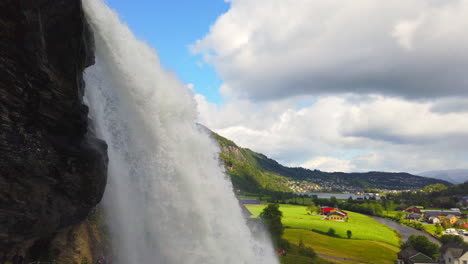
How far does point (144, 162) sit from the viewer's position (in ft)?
64.5

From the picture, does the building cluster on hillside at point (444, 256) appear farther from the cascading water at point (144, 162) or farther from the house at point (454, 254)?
the cascading water at point (144, 162)

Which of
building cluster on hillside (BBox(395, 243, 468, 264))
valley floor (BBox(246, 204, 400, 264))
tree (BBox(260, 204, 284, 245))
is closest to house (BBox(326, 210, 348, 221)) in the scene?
valley floor (BBox(246, 204, 400, 264))

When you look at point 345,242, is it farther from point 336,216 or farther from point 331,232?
point 336,216

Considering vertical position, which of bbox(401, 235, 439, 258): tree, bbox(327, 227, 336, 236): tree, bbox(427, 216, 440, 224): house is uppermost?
bbox(427, 216, 440, 224): house

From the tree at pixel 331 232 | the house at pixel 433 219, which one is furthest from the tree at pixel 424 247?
the house at pixel 433 219

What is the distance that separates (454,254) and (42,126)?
79.6 meters

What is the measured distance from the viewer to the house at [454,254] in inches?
2520

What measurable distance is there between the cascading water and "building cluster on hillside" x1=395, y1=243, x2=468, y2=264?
61310 mm

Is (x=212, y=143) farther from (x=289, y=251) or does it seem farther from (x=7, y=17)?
(x=289, y=251)

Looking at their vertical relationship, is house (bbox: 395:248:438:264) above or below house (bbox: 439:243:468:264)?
below

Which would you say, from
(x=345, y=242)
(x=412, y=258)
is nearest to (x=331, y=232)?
(x=345, y=242)

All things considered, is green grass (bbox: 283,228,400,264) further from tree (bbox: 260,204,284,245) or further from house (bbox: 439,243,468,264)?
tree (bbox: 260,204,284,245)

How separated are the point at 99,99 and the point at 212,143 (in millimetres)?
9389

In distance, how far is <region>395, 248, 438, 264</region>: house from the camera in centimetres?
6520
